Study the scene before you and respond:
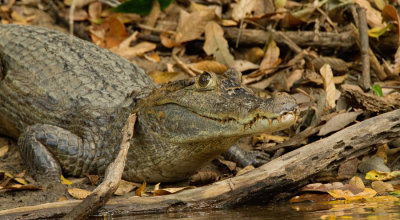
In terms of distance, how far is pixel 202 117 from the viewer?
4.34 metres

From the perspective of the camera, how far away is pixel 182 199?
3990 millimetres

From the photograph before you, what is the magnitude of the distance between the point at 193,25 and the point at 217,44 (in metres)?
0.47

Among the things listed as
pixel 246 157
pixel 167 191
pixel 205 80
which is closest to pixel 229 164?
pixel 246 157

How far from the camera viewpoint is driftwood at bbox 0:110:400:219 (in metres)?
3.91

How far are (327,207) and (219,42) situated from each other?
3.16 metres

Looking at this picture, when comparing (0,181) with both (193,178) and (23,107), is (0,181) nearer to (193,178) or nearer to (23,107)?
(23,107)

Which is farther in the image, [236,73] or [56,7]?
[56,7]

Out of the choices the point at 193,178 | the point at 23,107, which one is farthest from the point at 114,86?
the point at 193,178

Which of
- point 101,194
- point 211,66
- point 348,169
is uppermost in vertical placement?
point 211,66

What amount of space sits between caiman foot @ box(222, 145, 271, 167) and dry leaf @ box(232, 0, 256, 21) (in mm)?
2063

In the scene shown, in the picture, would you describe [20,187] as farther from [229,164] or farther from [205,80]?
[229,164]

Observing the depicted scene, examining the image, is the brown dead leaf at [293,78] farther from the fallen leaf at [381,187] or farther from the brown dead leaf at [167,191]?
the brown dead leaf at [167,191]

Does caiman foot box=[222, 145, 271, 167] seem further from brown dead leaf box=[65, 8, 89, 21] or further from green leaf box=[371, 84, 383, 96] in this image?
brown dead leaf box=[65, 8, 89, 21]

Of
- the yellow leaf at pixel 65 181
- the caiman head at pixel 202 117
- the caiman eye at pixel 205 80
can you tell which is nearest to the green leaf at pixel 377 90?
the caiman head at pixel 202 117
